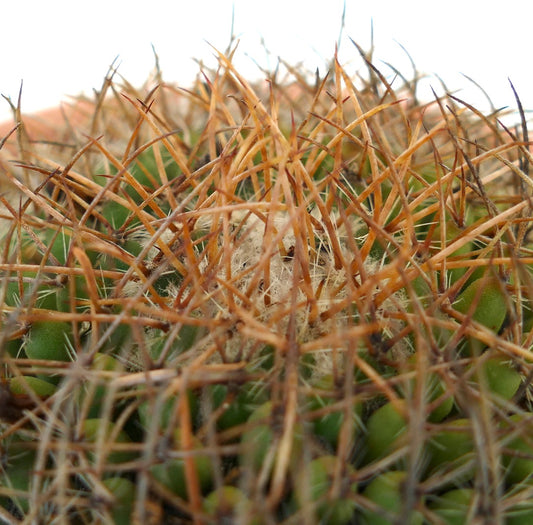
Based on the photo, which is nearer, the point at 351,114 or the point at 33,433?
the point at 33,433

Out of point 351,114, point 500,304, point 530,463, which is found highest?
point 351,114

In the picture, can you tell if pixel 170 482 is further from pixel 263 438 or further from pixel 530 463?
pixel 530 463

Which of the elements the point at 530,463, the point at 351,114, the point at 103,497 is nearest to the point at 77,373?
the point at 103,497

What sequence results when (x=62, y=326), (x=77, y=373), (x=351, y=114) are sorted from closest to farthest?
(x=77, y=373) < (x=62, y=326) < (x=351, y=114)

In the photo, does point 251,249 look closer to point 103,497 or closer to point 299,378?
point 299,378

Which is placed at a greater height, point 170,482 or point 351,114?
point 351,114

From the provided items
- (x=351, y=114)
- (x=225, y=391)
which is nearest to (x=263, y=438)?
(x=225, y=391)

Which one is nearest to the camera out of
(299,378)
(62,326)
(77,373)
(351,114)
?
(77,373)

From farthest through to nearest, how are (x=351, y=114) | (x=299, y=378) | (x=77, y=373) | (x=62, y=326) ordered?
(x=351, y=114) < (x=62, y=326) < (x=299, y=378) < (x=77, y=373)

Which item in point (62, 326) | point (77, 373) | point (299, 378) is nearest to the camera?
point (77, 373)
